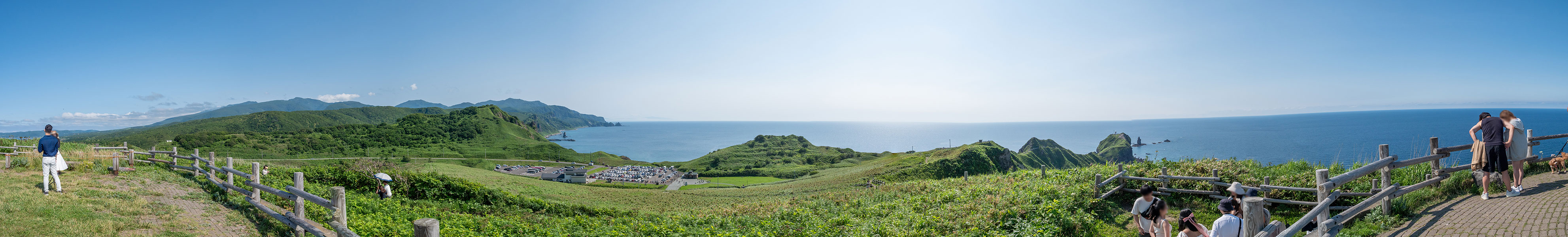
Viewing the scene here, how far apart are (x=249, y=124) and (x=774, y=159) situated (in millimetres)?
98003

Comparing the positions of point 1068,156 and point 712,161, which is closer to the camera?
point 712,161

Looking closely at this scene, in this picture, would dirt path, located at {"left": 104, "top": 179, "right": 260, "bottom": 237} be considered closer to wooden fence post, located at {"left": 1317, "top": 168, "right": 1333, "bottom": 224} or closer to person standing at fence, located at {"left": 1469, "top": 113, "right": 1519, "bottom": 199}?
wooden fence post, located at {"left": 1317, "top": 168, "right": 1333, "bottom": 224}

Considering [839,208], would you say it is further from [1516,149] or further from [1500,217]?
[1516,149]

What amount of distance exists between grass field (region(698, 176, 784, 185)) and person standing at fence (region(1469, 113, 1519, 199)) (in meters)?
30.8

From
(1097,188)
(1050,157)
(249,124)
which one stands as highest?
(249,124)

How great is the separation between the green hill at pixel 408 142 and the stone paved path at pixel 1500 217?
5737cm

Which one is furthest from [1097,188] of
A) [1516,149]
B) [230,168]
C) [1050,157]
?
[1050,157]

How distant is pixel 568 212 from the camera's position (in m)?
12.4

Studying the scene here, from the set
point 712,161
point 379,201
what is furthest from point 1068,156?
point 379,201

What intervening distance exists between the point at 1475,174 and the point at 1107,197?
460cm

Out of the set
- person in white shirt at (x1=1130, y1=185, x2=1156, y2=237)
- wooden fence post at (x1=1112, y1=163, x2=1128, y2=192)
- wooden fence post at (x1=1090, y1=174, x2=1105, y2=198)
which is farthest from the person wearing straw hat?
wooden fence post at (x1=1112, y1=163, x2=1128, y2=192)

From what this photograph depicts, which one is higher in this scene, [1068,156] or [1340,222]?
[1340,222]

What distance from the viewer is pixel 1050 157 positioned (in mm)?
49969

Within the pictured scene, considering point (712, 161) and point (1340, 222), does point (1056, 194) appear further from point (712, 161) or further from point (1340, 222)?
point (712, 161)
